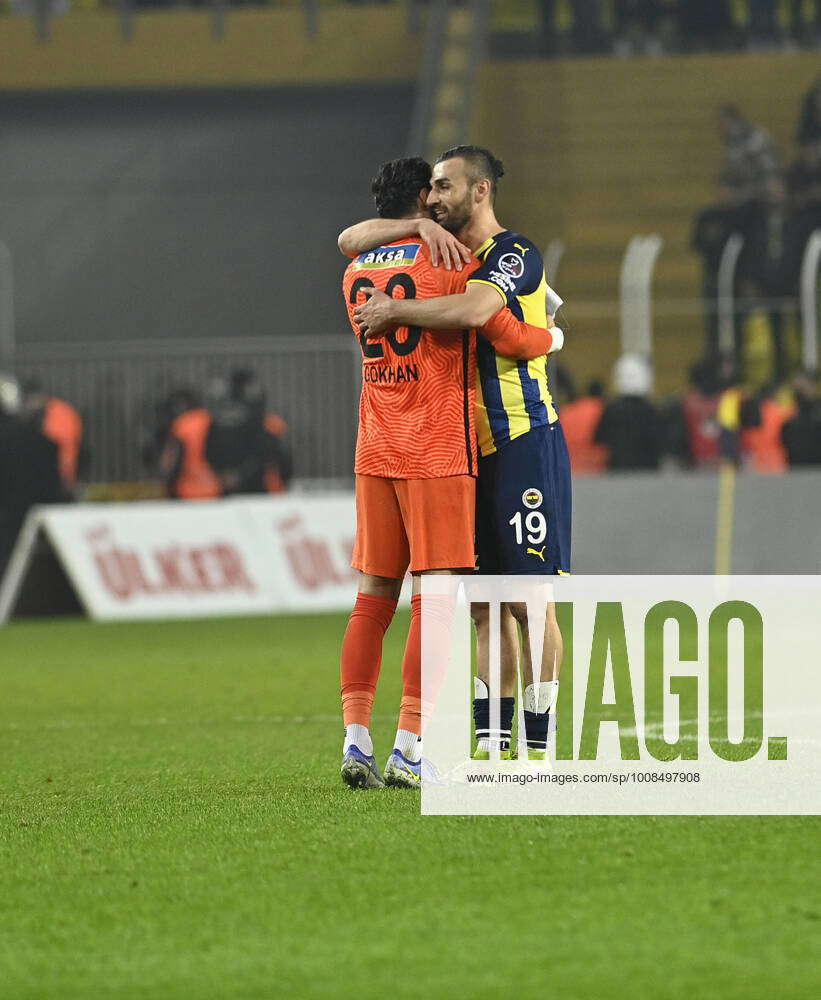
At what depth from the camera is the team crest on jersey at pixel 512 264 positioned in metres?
6.64

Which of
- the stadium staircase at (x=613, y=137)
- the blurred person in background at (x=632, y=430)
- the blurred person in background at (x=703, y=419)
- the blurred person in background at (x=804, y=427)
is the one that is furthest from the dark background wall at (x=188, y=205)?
the blurred person in background at (x=804, y=427)

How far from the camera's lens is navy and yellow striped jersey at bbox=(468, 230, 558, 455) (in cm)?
671

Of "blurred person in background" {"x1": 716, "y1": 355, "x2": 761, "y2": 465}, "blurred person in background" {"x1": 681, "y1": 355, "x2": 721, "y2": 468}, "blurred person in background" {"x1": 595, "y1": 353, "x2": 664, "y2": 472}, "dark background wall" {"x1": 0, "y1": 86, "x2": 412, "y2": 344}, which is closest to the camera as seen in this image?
"blurred person in background" {"x1": 595, "y1": 353, "x2": 664, "y2": 472}

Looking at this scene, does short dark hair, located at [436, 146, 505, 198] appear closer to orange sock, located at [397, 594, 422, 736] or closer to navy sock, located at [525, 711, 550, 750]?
orange sock, located at [397, 594, 422, 736]

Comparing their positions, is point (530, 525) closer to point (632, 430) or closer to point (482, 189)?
point (482, 189)

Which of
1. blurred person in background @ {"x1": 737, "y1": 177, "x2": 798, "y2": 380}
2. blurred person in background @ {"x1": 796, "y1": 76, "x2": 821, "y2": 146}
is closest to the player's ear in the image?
blurred person in background @ {"x1": 737, "y1": 177, "x2": 798, "y2": 380}

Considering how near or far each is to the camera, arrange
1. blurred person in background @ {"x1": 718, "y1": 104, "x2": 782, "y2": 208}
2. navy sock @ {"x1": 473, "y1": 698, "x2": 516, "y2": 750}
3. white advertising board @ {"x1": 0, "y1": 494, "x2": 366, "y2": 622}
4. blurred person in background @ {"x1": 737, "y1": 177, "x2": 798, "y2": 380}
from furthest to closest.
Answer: blurred person in background @ {"x1": 718, "y1": 104, "x2": 782, "y2": 208}, blurred person in background @ {"x1": 737, "y1": 177, "x2": 798, "y2": 380}, white advertising board @ {"x1": 0, "y1": 494, "x2": 366, "y2": 622}, navy sock @ {"x1": 473, "y1": 698, "x2": 516, "y2": 750}

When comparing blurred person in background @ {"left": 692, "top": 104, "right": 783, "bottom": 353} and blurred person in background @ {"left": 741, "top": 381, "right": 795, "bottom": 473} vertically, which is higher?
blurred person in background @ {"left": 692, "top": 104, "right": 783, "bottom": 353}

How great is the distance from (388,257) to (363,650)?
4.13 feet

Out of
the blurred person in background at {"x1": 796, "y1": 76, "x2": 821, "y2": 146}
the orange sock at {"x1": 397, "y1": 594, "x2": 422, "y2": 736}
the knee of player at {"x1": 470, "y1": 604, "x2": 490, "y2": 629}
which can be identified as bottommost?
the orange sock at {"x1": 397, "y1": 594, "x2": 422, "y2": 736}

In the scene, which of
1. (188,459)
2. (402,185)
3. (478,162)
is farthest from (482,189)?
(188,459)

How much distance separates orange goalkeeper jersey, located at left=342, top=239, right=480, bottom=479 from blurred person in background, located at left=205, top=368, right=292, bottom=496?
1248 cm

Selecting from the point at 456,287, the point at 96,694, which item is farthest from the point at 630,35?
the point at 456,287

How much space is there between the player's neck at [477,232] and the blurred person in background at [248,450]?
12.4 meters
